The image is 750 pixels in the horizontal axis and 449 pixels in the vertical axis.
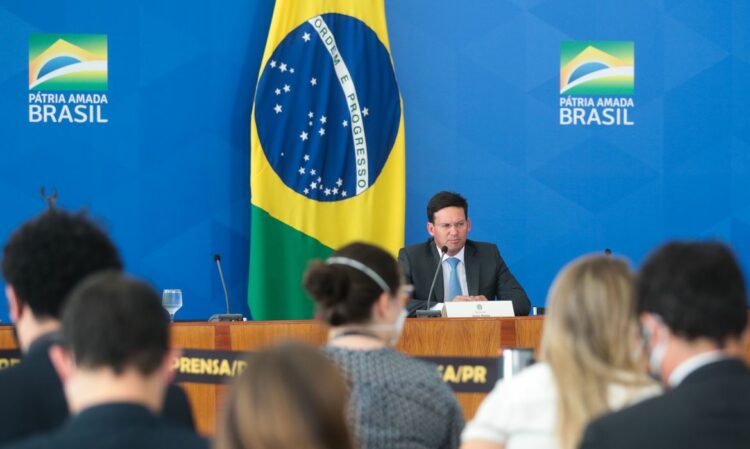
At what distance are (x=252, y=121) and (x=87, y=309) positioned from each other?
508cm

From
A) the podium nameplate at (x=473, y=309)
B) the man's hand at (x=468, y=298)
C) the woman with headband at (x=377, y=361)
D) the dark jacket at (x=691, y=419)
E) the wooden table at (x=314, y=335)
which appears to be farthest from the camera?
the man's hand at (x=468, y=298)

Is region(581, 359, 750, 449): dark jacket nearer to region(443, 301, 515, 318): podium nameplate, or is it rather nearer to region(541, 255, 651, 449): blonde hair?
region(541, 255, 651, 449): blonde hair

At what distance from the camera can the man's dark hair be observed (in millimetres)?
1972

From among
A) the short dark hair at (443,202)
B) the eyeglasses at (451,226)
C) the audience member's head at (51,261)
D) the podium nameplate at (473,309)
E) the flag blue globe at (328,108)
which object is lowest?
the podium nameplate at (473,309)

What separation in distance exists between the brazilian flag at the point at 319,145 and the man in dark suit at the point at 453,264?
614mm

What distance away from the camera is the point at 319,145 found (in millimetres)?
6516

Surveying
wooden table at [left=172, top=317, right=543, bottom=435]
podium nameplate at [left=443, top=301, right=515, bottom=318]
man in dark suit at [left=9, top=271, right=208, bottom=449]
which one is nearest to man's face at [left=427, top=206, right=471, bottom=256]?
podium nameplate at [left=443, top=301, right=515, bottom=318]

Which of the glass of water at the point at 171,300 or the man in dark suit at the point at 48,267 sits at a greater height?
the man in dark suit at the point at 48,267

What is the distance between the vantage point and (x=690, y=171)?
7.04 m

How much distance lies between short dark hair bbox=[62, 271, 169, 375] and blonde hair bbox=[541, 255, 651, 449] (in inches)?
34.5

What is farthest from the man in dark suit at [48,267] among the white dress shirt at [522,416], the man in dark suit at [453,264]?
the man in dark suit at [453,264]

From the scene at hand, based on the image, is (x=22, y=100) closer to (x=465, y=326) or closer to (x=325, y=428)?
(x=465, y=326)

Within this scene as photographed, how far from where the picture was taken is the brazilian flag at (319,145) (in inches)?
255

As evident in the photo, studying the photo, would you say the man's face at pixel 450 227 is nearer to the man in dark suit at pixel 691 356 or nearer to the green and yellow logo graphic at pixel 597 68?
the green and yellow logo graphic at pixel 597 68
